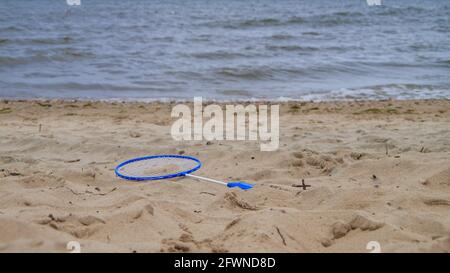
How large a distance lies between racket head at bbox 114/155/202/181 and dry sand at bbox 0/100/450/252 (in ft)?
0.29

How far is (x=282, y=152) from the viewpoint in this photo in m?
4.87

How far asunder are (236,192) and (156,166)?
1.11 meters

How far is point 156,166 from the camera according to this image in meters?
4.55

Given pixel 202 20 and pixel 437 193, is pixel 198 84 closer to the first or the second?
pixel 437 193

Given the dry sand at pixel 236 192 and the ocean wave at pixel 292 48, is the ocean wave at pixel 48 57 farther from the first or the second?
the dry sand at pixel 236 192

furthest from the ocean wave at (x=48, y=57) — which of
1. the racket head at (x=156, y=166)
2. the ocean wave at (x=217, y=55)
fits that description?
the racket head at (x=156, y=166)

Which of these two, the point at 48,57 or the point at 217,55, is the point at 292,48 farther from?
the point at 48,57

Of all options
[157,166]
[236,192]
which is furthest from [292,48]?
[236,192]

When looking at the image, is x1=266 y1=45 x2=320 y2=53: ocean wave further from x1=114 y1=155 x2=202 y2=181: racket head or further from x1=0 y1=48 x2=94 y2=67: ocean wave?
x1=114 y1=155 x2=202 y2=181: racket head

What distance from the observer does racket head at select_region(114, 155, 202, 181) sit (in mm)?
4203

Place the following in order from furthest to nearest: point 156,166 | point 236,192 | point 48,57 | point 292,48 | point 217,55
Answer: point 292,48
point 217,55
point 48,57
point 156,166
point 236,192

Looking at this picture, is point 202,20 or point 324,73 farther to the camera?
point 202,20

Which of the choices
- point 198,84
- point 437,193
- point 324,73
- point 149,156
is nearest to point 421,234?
point 437,193

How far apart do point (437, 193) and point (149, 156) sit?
9.24 feet
